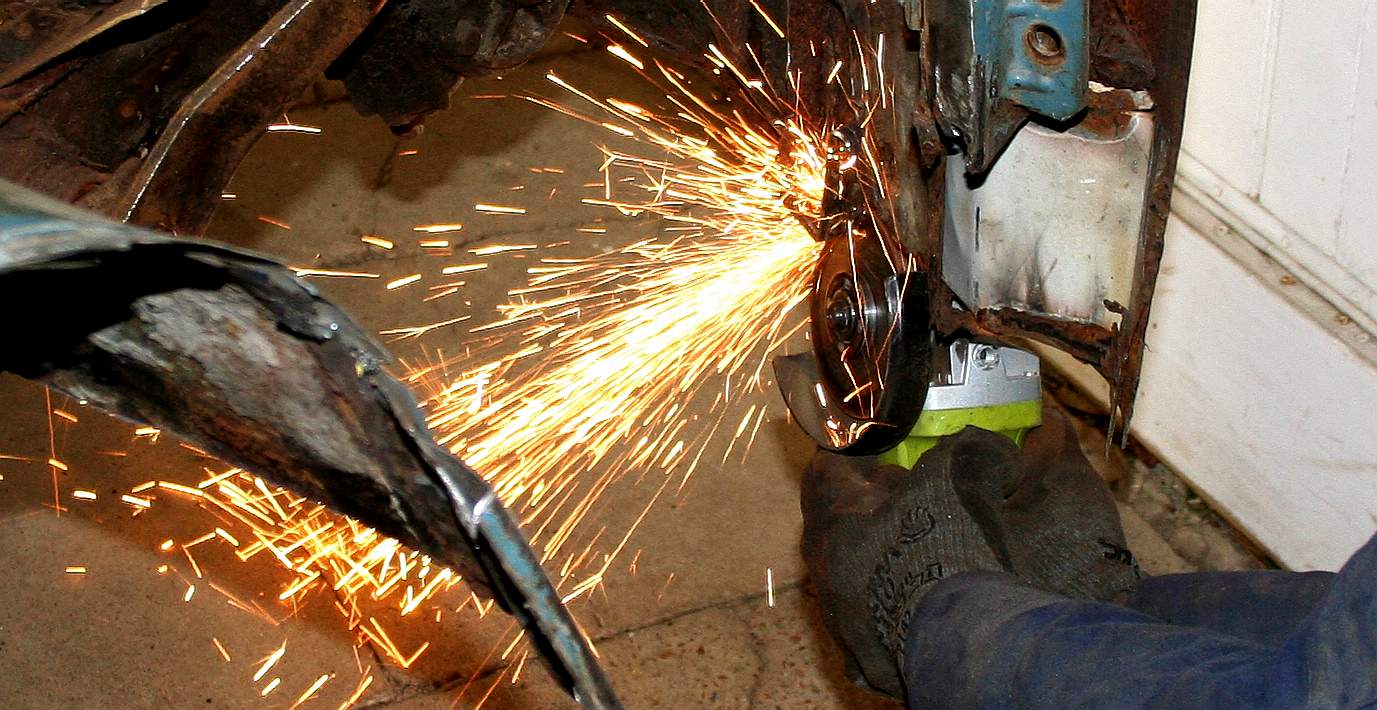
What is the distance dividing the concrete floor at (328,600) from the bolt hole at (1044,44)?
5.63ft

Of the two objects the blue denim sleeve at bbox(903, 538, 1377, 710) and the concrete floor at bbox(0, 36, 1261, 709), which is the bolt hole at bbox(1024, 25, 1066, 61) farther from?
the concrete floor at bbox(0, 36, 1261, 709)

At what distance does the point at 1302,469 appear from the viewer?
Answer: 2.87 meters

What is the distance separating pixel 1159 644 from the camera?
5.36 ft

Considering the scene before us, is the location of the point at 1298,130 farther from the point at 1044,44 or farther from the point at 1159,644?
the point at 1159,644

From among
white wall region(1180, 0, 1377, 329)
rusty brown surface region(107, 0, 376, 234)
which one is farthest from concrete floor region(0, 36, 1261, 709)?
rusty brown surface region(107, 0, 376, 234)

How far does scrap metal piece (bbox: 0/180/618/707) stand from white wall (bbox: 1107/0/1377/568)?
1932mm

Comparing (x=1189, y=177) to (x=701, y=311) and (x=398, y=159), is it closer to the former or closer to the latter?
(x=701, y=311)

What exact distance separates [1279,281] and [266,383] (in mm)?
2248

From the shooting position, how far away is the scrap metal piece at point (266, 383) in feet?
3.44

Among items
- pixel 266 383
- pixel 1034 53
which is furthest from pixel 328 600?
pixel 1034 53

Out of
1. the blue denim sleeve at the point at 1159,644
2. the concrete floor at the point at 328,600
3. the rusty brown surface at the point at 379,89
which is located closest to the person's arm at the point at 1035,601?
the blue denim sleeve at the point at 1159,644

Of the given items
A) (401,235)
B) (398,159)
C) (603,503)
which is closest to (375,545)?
(603,503)

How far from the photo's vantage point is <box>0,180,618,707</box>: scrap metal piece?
1049 mm

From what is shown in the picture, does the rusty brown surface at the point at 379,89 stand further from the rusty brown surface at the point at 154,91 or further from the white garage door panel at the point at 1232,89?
the white garage door panel at the point at 1232,89
